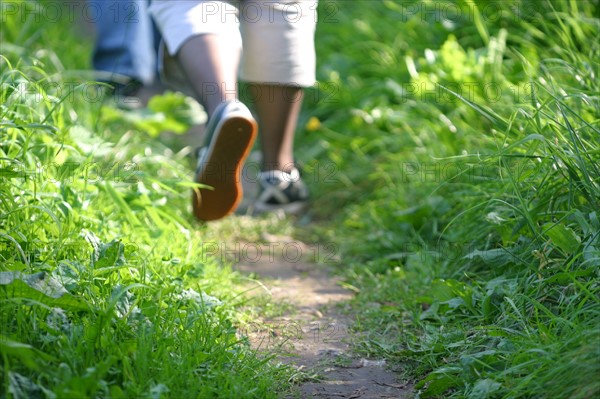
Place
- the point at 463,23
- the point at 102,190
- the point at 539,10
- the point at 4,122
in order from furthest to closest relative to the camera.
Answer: the point at 463,23 → the point at 539,10 → the point at 102,190 → the point at 4,122

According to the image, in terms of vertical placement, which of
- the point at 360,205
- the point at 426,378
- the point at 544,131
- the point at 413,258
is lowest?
the point at 360,205

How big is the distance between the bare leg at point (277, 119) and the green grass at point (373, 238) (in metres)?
0.27

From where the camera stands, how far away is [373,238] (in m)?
3.07

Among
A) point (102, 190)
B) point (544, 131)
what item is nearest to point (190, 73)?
point (102, 190)

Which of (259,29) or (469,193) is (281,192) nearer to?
(259,29)

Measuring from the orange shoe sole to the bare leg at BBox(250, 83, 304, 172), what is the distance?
2.05 feet

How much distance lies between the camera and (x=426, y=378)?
6.47 ft

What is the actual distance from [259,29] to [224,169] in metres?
0.71

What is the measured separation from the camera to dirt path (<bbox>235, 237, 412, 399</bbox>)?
205 cm

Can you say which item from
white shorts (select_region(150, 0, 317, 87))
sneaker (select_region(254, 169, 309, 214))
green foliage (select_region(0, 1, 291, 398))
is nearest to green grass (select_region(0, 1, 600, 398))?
green foliage (select_region(0, 1, 291, 398))

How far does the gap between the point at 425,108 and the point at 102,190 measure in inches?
61.7

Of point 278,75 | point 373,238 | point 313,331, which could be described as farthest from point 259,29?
point 313,331

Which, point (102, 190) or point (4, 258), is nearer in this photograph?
point (4, 258)

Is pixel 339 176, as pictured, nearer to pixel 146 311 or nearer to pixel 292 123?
pixel 292 123
